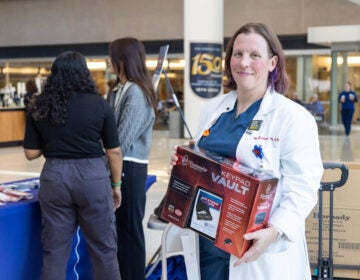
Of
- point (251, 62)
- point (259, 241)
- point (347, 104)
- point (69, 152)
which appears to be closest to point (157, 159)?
point (347, 104)

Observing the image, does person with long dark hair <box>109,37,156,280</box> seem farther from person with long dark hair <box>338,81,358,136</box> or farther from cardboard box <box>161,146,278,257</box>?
person with long dark hair <box>338,81,358,136</box>

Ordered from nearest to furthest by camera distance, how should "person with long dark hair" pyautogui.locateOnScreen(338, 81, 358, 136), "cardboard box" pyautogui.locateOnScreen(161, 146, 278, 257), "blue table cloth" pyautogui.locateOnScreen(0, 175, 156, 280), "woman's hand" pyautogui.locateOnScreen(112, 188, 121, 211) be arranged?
1. "cardboard box" pyautogui.locateOnScreen(161, 146, 278, 257)
2. "blue table cloth" pyautogui.locateOnScreen(0, 175, 156, 280)
3. "woman's hand" pyautogui.locateOnScreen(112, 188, 121, 211)
4. "person with long dark hair" pyautogui.locateOnScreen(338, 81, 358, 136)

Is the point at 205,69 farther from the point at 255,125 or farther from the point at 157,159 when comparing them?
the point at 255,125

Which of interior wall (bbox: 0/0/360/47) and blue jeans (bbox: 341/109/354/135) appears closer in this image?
blue jeans (bbox: 341/109/354/135)

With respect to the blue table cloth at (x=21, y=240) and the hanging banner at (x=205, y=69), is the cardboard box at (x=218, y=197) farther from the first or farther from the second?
the hanging banner at (x=205, y=69)

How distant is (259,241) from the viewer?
65.2 inches

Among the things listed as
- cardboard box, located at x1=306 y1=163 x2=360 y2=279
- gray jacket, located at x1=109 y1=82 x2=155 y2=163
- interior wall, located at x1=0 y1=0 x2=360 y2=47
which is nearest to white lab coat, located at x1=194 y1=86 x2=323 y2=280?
gray jacket, located at x1=109 y1=82 x2=155 y2=163

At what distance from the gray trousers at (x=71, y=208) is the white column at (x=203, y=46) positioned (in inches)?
463

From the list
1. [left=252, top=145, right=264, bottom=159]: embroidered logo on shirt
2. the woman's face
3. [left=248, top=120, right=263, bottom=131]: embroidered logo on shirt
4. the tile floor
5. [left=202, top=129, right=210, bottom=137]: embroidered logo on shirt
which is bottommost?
the tile floor

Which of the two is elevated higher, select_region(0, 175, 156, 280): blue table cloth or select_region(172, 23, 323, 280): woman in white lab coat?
select_region(172, 23, 323, 280): woman in white lab coat

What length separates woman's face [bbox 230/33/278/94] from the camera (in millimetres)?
1776

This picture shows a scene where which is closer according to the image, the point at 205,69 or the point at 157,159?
the point at 157,159

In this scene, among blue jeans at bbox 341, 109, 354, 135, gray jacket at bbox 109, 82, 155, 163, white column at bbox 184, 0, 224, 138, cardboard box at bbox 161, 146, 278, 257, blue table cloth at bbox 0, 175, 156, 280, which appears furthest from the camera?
blue jeans at bbox 341, 109, 354, 135

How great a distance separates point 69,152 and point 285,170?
1422 mm
